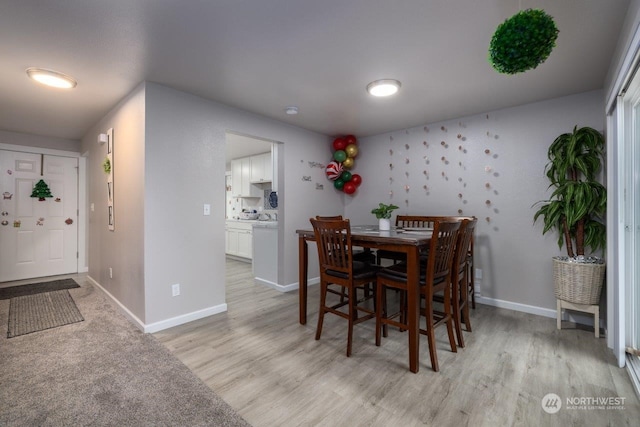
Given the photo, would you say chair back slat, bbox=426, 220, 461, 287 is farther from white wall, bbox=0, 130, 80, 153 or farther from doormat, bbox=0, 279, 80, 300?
white wall, bbox=0, 130, 80, 153

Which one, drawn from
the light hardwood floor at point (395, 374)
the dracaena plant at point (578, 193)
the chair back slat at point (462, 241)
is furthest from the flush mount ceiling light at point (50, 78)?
the dracaena plant at point (578, 193)

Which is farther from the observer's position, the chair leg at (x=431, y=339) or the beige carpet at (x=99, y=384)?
the chair leg at (x=431, y=339)

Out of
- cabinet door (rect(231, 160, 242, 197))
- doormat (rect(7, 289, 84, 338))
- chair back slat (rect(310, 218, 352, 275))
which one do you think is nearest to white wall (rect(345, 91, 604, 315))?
chair back slat (rect(310, 218, 352, 275))

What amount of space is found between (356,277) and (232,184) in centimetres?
516

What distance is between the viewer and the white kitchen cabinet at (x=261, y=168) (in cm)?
568

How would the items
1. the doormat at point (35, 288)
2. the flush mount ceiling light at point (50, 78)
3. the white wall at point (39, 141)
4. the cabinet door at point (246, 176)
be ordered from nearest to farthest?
the flush mount ceiling light at point (50, 78), the doormat at point (35, 288), the white wall at point (39, 141), the cabinet door at point (246, 176)

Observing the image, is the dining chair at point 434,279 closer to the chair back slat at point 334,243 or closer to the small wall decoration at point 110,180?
the chair back slat at point 334,243

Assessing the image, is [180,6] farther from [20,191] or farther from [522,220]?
[20,191]

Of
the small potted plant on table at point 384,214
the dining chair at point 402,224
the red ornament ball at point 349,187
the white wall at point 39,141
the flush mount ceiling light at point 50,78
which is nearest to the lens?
the flush mount ceiling light at point 50,78

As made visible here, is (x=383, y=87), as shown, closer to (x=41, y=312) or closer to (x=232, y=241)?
(x=41, y=312)

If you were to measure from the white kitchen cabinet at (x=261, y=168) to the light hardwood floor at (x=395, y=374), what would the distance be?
3365 millimetres

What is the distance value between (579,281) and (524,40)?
2279 millimetres

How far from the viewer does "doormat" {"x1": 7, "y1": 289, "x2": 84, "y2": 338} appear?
2.71m

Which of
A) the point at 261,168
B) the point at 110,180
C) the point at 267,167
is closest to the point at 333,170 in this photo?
the point at 267,167
